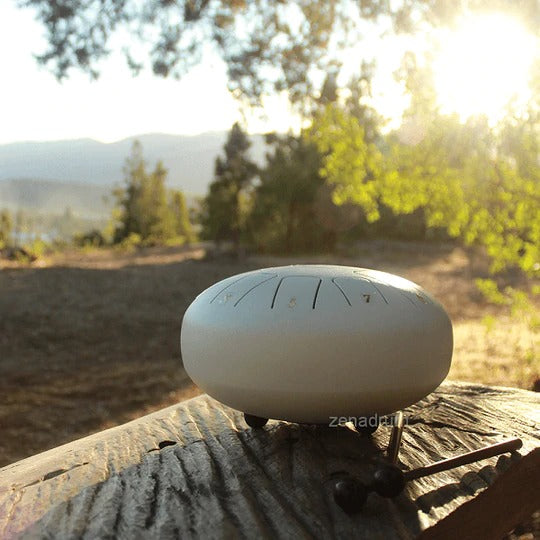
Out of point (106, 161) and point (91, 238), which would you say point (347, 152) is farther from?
point (106, 161)

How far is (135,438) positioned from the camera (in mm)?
1303

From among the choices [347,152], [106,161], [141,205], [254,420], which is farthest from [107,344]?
[106,161]

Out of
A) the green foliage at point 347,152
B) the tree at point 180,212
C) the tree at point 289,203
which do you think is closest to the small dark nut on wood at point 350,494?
the green foliage at point 347,152

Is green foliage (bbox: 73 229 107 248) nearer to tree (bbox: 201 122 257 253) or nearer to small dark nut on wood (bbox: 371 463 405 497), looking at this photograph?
tree (bbox: 201 122 257 253)

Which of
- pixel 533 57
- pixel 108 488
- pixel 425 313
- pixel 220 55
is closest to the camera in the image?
pixel 108 488

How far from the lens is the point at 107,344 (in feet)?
16.3

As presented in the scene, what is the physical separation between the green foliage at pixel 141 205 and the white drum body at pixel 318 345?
48.8 feet

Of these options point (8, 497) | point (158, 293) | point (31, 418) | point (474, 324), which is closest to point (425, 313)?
point (8, 497)

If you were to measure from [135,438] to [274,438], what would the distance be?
31 cm

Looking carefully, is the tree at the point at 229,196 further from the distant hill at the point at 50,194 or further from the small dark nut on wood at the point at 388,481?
the distant hill at the point at 50,194

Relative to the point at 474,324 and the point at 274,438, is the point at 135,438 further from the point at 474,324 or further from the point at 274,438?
the point at 474,324

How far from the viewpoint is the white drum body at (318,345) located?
1.06 meters

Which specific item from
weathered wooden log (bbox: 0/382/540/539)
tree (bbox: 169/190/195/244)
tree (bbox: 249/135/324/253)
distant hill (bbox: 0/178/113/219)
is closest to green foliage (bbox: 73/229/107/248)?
tree (bbox: 169/190/195/244)

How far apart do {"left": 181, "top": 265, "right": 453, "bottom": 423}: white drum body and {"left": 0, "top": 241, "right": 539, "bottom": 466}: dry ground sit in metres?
2.10
